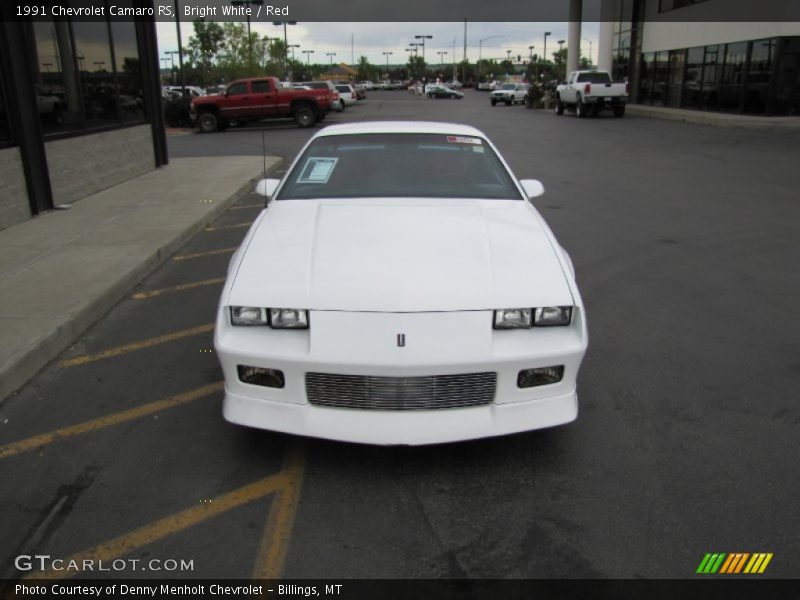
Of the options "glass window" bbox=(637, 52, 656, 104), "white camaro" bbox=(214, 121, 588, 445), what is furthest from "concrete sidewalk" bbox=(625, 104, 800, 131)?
"white camaro" bbox=(214, 121, 588, 445)

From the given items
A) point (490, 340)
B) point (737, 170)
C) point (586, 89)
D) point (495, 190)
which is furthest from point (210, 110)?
point (490, 340)

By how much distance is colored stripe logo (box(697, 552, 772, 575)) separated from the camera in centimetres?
263

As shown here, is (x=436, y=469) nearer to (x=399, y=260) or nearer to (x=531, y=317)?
(x=531, y=317)

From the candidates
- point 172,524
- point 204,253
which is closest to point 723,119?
point 204,253

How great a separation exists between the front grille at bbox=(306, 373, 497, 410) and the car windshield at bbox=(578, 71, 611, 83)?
29.9m

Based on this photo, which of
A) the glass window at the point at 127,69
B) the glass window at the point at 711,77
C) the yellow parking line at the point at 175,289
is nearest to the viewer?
the yellow parking line at the point at 175,289

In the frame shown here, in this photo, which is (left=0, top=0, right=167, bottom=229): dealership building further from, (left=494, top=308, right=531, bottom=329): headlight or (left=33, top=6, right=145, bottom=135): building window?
(left=494, top=308, right=531, bottom=329): headlight

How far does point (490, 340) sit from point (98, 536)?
1.85 meters

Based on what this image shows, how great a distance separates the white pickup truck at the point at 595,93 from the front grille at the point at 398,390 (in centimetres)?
2897

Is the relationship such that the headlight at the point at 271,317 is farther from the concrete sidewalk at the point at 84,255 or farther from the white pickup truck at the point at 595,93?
the white pickup truck at the point at 595,93

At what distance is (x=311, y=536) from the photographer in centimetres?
283

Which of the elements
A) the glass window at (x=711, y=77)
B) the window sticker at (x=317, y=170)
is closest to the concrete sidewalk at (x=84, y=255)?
the window sticker at (x=317, y=170)

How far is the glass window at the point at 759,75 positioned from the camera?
77.6ft

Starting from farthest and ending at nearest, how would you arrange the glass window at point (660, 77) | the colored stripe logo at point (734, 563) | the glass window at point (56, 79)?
the glass window at point (660, 77) < the glass window at point (56, 79) < the colored stripe logo at point (734, 563)
